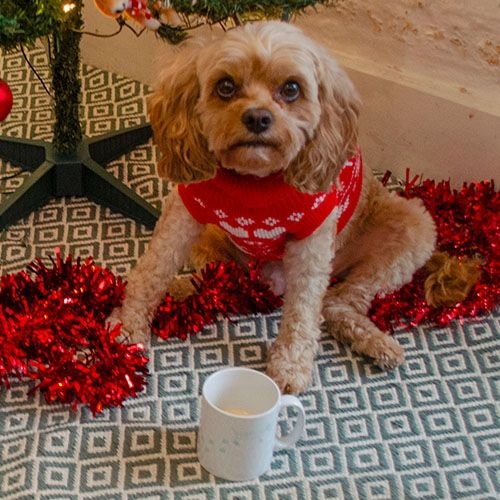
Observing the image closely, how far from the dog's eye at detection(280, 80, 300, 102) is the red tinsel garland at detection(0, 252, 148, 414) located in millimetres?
547

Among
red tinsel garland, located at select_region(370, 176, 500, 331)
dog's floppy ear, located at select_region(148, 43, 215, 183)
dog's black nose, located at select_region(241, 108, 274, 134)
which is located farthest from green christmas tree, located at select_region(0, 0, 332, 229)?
red tinsel garland, located at select_region(370, 176, 500, 331)

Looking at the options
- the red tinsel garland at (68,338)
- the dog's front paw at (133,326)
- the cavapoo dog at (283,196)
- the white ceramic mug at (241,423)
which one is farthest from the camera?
the dog's front paw at (133,326)

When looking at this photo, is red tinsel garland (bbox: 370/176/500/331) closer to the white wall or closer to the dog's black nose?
the white wall

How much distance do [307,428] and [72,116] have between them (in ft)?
3.10

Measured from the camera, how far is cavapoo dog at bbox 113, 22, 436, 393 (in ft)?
5.10

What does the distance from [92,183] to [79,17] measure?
41cm

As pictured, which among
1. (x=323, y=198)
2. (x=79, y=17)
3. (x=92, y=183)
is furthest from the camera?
(x=92, y=183)

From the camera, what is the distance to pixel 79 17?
2.02 metres

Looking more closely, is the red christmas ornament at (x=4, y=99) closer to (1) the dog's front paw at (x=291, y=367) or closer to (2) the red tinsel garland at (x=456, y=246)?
(1) the dog's front paw at (x=291, y=367)

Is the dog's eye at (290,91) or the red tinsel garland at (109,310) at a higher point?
the dog's eye at (290,91)

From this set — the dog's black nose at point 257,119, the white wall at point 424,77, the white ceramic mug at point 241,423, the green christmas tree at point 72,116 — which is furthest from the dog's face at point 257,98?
the white wall at point 424,77

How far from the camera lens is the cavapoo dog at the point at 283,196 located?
5.10 feet

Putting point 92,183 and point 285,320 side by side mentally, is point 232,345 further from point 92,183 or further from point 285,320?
point 92,183

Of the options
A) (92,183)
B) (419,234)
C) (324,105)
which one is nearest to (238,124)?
(324,105)
